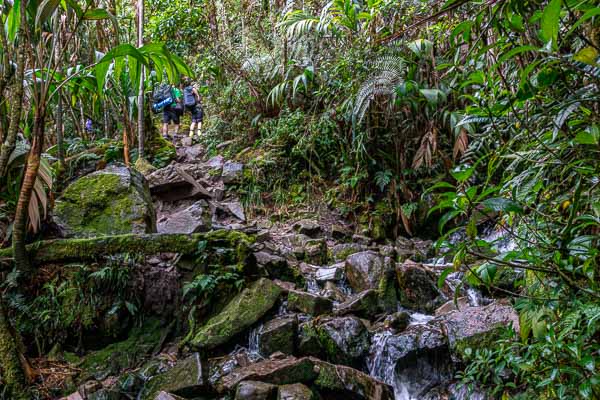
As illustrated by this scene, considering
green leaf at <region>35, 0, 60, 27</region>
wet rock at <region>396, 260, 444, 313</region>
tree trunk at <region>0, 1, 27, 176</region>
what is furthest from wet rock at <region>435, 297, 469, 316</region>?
green leaf at <region>35, 0, 60, 27</region>

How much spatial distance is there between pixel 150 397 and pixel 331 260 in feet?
9.22

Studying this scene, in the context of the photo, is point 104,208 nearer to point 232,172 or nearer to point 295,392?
point 295,392

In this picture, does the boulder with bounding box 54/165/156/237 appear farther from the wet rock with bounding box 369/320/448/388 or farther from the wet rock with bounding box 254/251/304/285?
the wet rock with bounding box 369/320/448/388

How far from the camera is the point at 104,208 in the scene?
423 cm

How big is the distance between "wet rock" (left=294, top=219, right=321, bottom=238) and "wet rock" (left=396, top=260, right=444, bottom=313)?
1705mm

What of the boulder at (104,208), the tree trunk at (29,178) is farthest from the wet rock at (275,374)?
the boulder at (104,208)

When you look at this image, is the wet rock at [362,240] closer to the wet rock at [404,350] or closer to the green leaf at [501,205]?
the wet rock at [404,350]

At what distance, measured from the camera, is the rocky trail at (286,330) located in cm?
285

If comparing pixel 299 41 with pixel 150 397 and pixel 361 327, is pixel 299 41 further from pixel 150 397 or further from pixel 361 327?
pixel 150 397

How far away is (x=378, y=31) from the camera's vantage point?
222 inches

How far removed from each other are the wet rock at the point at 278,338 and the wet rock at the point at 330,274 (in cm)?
119

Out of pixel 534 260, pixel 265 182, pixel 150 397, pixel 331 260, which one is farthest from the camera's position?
pixel 265 182

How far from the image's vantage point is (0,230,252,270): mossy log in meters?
3.40

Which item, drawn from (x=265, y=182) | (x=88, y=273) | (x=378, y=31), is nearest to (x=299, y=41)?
(x=378, y=31)
